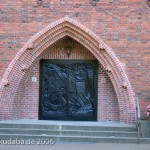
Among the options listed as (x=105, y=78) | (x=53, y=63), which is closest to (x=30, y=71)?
(x=53, y=63)

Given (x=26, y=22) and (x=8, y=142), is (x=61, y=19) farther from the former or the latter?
(x=8, y=142)

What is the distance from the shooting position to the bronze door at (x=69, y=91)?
1244 cm

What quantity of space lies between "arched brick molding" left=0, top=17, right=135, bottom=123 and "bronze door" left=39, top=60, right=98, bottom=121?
91 centimetres

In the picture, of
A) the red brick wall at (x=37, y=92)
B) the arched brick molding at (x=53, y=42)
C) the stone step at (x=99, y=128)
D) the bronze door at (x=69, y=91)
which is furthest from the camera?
the bronze door at (x=69, y=91)

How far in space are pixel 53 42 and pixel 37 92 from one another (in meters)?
1.86

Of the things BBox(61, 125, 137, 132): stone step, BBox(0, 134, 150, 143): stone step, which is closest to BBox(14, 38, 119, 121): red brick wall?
BBox(61, 125, 137, 132): stone step

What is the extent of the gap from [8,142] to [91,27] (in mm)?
4503

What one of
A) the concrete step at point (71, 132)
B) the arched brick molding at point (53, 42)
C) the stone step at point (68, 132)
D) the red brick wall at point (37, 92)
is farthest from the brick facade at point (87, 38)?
the stone step at point (68, 132)

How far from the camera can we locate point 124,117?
1129 cm

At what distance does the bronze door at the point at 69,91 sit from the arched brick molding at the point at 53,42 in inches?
35.7

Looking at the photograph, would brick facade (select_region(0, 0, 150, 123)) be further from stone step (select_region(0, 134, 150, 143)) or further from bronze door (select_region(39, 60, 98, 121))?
stone step (select_region(0, 134, 150, 143))

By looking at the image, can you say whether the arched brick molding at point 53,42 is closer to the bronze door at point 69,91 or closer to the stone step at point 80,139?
the bronze door at point 69,91

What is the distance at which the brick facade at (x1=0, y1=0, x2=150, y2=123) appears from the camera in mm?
11398

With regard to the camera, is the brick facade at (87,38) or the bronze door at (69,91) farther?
the bronze door at (69,91)
